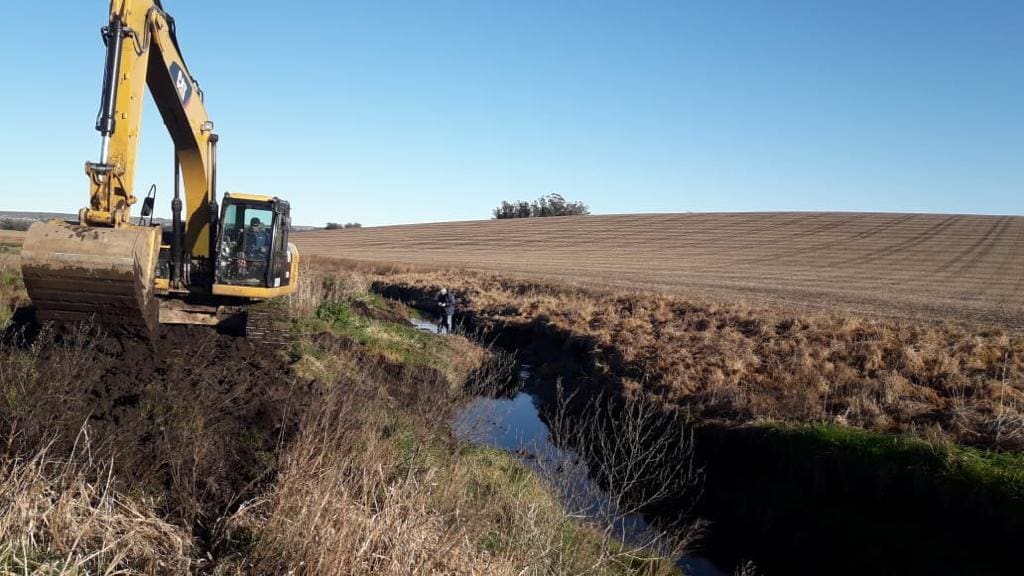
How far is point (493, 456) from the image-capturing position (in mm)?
10211

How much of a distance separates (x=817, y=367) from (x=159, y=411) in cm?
1052

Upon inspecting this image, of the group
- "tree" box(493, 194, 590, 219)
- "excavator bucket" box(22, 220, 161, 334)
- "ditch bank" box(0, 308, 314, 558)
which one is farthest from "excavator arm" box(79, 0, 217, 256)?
"tree" box(493, 194, 590, 219)

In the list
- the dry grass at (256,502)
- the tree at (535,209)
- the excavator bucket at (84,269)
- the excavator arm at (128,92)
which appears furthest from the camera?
the tree at (535,209)

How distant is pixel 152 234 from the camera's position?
8.09 m

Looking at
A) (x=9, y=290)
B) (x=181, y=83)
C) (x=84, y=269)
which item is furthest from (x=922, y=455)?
(x=9, y=290)

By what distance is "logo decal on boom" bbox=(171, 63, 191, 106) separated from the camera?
1013 centimetres

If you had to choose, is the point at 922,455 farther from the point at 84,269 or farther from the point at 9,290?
the point at 9,290

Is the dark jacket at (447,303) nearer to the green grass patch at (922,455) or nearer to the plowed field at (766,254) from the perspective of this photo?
the plowed field at (766,254)

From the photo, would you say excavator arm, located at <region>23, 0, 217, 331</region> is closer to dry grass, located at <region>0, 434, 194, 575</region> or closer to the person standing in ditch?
dry grass, located at <region>0, 434, 194, 575</region>

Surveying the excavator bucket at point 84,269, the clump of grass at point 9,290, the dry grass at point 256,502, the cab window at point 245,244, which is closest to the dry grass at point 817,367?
the dry grass at point 256,502

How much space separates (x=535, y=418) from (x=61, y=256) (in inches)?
377

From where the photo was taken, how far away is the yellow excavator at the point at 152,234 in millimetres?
7738

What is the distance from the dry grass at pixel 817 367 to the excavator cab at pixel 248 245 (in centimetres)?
679

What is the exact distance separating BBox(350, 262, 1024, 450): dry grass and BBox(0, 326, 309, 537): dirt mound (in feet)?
23.7
